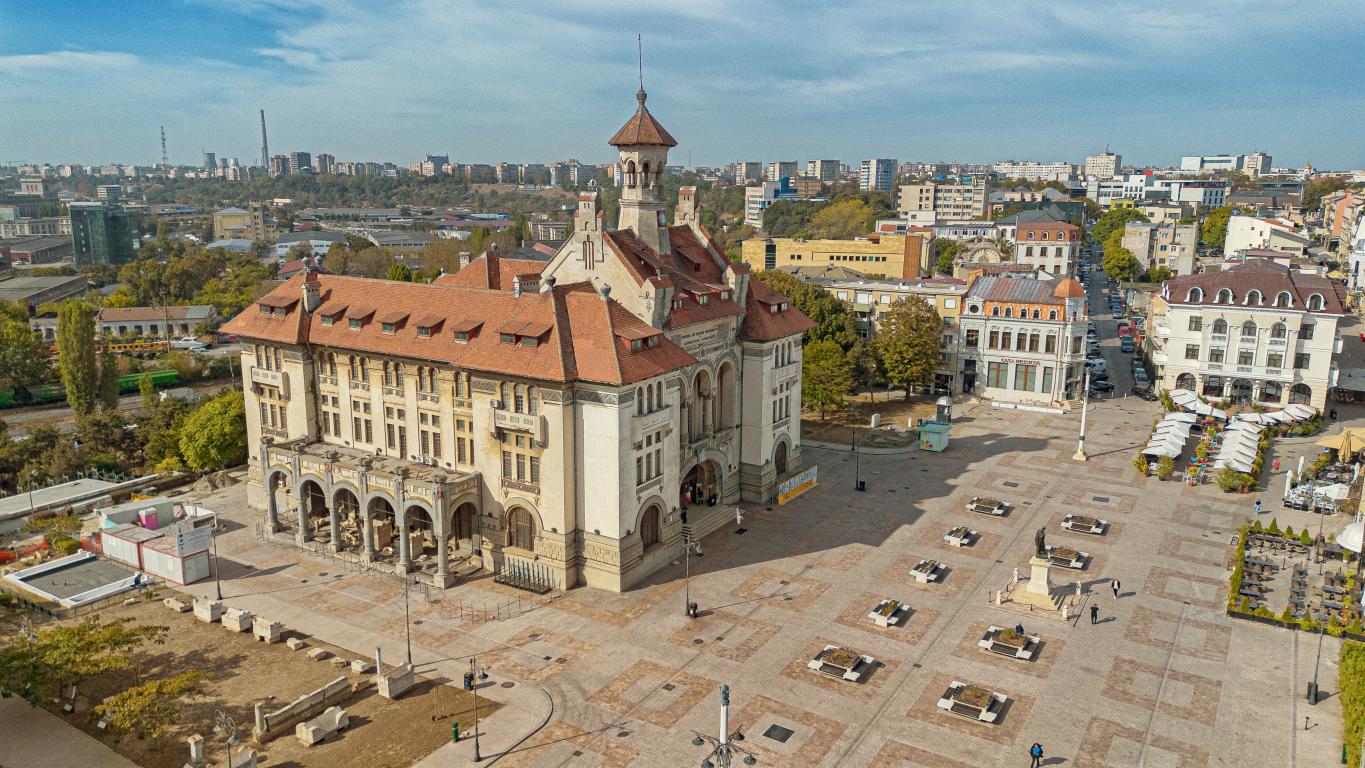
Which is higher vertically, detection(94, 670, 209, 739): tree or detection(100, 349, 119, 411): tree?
detection(100, 349, 119, 411): tree

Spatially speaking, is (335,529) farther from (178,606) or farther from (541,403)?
(541,403)

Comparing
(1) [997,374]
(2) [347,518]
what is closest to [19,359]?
(2) [347,518]

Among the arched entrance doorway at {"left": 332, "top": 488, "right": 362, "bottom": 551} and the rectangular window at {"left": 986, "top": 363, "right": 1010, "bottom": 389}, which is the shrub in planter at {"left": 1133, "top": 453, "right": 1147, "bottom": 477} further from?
the arched entrance doorway at {"left": 332, "top": 488, "right": 362, "bottom": 551}

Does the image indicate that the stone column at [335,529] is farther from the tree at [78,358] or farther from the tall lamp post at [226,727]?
the tree at [78,358]

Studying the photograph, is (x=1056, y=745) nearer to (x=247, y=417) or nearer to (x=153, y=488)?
(x=247, y=417)

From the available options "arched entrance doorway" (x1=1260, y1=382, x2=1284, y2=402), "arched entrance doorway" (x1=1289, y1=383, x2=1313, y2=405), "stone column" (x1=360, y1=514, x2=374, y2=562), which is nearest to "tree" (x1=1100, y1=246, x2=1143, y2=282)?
"arched entrance doorway" (x1=1260, y1=382, x2=1284, y2=402)

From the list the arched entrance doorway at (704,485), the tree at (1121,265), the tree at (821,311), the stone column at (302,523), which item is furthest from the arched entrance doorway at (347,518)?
the tree at (1121,265)
